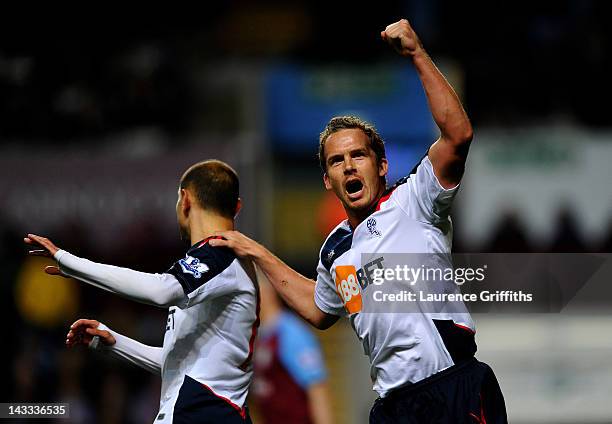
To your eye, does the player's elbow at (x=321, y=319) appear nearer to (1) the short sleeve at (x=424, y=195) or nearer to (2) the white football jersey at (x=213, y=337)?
(2) the white football jersey at (x=213, y=337)

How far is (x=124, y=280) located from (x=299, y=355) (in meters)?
3.40

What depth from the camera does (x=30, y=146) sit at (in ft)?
41.3

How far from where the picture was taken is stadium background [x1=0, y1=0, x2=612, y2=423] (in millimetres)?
10547

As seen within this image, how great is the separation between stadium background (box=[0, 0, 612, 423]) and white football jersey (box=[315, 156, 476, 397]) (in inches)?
180

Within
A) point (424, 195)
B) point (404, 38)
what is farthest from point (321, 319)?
point (404, 38)

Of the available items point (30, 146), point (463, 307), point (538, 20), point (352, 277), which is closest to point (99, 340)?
point (352, 277)

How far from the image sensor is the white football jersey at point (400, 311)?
4.78m

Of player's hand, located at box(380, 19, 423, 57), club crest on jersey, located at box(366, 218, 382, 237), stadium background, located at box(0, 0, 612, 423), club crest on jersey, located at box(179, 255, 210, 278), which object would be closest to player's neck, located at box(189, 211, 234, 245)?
club crest on jersey, located at box(179, 255, 210, 278)

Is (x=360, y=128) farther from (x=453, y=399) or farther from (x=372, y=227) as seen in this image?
(x=453, y=399)

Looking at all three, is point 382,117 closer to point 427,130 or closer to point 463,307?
point 427,130

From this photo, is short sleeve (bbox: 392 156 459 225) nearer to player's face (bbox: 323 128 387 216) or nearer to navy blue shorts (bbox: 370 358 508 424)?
player's face (bbox: 323 128 387 216)

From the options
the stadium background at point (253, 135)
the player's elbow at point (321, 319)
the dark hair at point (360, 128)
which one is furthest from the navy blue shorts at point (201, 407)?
the stadium background at point (253, 135)

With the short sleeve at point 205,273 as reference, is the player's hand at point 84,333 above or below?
below

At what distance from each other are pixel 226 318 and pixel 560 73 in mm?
9478
